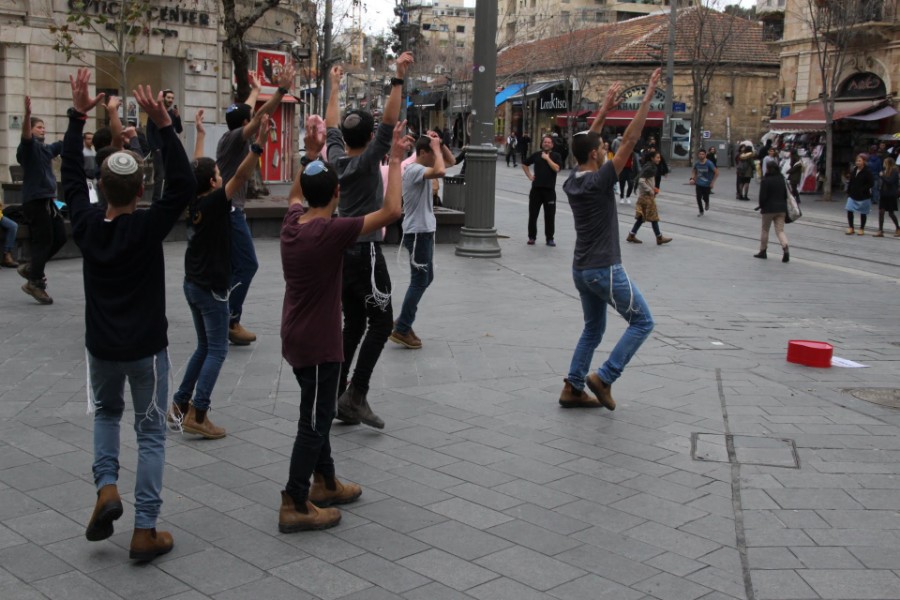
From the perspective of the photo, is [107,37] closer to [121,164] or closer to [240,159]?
[240,159]

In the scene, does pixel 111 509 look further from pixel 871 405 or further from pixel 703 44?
pixel 703 44

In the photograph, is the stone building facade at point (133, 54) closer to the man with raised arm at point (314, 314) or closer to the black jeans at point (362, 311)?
the black jeans at point (362, 311)

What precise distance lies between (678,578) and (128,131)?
12.1ft

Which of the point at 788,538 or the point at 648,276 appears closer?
the point at 788,538

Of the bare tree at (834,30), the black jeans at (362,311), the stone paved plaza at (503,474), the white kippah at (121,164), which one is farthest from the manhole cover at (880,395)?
the bare tree at (834,30)

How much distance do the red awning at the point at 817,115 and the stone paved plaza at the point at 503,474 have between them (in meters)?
25.1

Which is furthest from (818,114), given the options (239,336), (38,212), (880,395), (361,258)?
(361,258)

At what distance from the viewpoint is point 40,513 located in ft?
15.0

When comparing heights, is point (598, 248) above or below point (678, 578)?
above

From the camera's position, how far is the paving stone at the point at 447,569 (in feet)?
13.1

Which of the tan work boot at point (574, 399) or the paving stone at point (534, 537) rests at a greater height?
the tan work boot at point (574, 399)

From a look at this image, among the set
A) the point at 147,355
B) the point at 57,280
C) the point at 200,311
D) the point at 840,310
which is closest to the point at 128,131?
the point at 200,311

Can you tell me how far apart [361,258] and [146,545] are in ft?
7.43

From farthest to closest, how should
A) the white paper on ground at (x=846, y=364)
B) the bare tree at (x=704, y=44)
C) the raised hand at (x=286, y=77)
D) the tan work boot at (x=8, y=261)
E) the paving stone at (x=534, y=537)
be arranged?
1. the bare tree at (x=704, y=44)
2. the tan work boot at (x=8, y=261)
3. the white paper on ground at (x=846, y=364)
4. the raised hand at (x=286, y=77)
5. the paving stone at (x=534, y=537)
